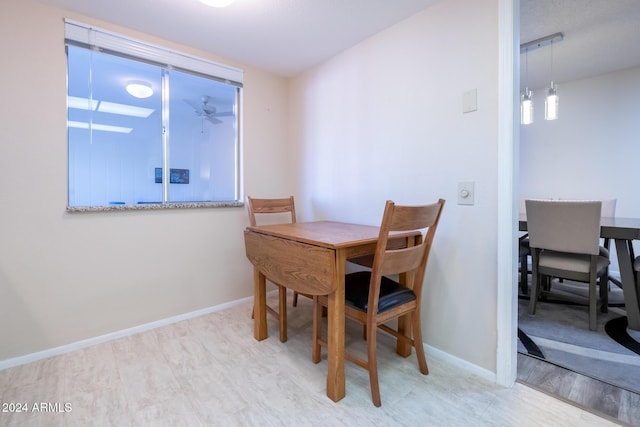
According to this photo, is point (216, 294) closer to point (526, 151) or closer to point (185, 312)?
point (185, 312)

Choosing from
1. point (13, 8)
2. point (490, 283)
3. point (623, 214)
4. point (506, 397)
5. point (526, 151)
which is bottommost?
point (506, 397)

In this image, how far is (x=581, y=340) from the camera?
190cm

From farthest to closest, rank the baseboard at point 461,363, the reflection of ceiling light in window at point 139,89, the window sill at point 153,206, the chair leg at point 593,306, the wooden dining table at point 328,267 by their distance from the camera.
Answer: the reflection of ceiling light in window at point 139,89 → the chair leg at point 593,306 → the window sill at point 153,206 → the baseboard at point 461,363 → the wooden dining table at point 328,267

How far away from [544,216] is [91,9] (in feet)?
11.2

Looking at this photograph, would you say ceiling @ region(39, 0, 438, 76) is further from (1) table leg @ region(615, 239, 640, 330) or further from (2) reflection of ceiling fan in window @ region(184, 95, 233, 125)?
(1) table leg @ region(615, 239, 640, 330)

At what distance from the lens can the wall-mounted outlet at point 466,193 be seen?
1605mm

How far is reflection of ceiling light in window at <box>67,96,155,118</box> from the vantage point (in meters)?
1.92

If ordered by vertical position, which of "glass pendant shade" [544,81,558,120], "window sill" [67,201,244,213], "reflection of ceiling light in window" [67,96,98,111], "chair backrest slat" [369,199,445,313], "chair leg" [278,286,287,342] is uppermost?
"glass pendant shade" [544,81,558,120]

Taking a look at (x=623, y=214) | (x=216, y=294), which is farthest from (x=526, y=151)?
(x=216, y=294)

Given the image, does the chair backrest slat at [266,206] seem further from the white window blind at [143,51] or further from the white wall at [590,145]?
the white wall at [590,145]

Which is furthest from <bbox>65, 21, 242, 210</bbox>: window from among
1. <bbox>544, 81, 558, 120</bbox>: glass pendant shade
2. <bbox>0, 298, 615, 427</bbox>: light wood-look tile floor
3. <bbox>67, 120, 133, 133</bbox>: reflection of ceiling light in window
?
<bbox>544, 81, 558, 120</bbox>: glass pendant shade

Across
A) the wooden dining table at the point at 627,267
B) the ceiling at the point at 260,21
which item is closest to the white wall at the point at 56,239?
the ceiling at the point at 260,21

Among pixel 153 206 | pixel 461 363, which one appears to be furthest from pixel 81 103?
pixel 461 363

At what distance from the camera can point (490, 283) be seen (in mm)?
1547
